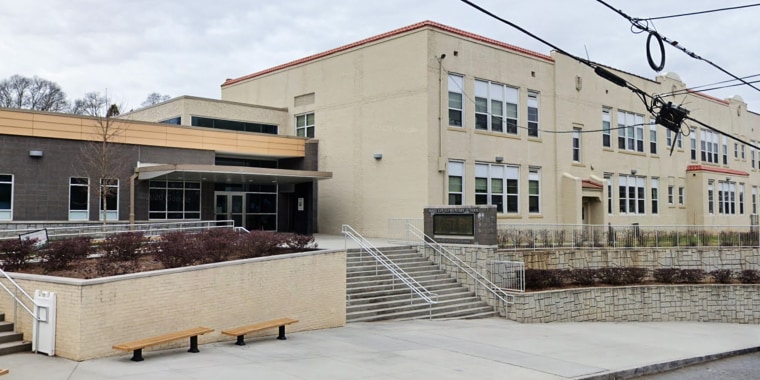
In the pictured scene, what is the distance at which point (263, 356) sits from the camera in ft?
36.7

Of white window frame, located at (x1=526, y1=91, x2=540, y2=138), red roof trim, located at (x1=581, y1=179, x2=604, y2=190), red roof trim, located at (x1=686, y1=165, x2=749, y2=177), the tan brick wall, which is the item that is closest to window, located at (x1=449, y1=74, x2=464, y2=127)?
white window frame, located at (x1=526, y1=91, x2=540, y2=138)

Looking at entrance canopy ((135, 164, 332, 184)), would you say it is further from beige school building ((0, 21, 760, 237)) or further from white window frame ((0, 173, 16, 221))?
white window frame ((0, 173, 16, 221))

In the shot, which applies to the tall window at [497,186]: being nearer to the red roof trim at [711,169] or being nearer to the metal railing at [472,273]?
the metal railing at [472,273]

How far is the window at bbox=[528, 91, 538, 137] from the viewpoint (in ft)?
98.5

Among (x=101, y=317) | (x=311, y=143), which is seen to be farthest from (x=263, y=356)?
(x=311, y=143)

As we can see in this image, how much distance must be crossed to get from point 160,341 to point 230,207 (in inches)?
743

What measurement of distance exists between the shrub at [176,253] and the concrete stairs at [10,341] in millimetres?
3191

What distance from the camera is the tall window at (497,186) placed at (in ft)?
91.2

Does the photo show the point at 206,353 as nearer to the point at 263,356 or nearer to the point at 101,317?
the point at 263,356

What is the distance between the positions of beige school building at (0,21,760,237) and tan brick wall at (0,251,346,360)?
10138 millimetres

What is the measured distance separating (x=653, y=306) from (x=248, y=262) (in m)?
14.7

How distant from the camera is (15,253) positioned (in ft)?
43.8

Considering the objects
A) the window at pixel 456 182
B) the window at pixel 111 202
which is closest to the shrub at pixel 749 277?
the window at pixel 456 182

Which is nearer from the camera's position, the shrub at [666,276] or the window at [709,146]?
the shrub at [666,276]
